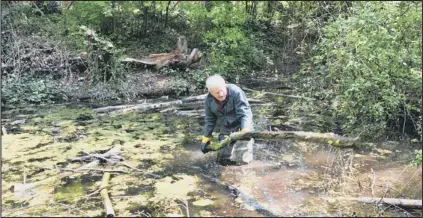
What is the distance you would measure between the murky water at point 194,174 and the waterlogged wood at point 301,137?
0.64 m

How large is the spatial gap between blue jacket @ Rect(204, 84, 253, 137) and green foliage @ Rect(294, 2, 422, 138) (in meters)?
2.32

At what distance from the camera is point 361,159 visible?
675 centimetres

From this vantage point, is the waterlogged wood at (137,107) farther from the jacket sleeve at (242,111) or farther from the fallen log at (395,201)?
the fallen log at (395,201)

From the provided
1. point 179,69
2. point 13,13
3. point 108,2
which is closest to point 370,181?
point 179,69

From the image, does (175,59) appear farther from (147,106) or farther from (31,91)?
(31,91)

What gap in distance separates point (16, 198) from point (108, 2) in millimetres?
10373

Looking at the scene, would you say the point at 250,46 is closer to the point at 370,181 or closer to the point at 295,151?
the point at 295,151

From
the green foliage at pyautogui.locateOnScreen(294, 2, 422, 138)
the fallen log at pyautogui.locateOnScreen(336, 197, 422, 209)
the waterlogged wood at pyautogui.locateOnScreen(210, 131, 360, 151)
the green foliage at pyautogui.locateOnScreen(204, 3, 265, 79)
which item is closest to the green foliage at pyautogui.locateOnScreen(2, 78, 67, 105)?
the green foliage at pyautogui.locateOnScreen(204, 3, 265, 79)

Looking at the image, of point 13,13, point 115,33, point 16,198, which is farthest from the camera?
point 115,33

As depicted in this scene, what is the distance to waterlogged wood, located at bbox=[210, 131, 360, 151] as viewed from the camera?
5129 mm

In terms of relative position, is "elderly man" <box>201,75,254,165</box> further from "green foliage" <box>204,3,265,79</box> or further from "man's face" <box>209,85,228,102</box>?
"green foliage" <box>204,3,265,79</box>

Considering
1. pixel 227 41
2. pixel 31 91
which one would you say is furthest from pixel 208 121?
pixel 227 41

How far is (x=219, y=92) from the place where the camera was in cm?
621

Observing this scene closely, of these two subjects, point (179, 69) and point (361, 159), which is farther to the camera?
point (179, 69)
